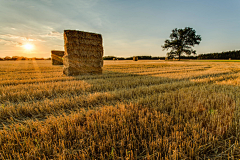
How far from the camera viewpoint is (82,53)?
912cm

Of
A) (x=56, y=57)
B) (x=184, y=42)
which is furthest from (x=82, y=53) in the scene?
(x=184, y=42)

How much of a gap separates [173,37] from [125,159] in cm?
5728

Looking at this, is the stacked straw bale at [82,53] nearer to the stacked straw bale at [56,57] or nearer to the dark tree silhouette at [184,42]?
the stacked straw bale at [56,57]

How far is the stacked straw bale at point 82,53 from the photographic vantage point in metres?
8.56

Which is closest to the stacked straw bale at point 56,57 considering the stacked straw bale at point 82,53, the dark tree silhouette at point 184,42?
the stacked straw bale at point 82,53

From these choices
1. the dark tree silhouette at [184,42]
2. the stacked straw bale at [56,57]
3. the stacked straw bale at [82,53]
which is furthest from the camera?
the dark tree silhouette at [184,42]

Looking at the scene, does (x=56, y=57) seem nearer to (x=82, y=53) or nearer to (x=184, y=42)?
(x=82, y=53)

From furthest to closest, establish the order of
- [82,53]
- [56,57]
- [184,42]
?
[184,42] → [56,57] → [82,53]

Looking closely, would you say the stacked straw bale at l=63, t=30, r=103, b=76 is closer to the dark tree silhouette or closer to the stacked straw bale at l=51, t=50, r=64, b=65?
the stacked straw bale at l=51, t=50, r=64, b=65

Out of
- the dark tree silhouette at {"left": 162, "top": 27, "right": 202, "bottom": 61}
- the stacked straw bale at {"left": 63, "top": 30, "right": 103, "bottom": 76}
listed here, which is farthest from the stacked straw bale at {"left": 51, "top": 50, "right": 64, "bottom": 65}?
the dark tree silhouette at {"left": 162, "top": 27, "right": 202, "bottom": 61}

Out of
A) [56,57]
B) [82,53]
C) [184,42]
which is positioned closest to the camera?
[82,53]

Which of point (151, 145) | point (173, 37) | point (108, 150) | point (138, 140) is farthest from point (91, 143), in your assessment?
point (173, 37)

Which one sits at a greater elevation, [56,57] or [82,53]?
[56,57]

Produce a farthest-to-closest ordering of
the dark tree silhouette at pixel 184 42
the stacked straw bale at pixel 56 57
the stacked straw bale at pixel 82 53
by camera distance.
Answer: the dark tree silhouette at pixel 184 42
the stacked straw bale at pixel 56 57
the stacked straw bale at pixel 82 53
